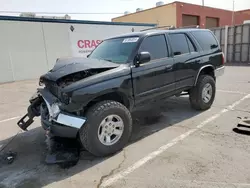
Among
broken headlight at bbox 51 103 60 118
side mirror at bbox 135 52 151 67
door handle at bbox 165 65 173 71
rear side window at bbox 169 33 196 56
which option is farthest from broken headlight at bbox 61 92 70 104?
rear side window at bbox 169 33 196 56

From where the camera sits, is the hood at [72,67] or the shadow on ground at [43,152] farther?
Result: the hood at [72,67]

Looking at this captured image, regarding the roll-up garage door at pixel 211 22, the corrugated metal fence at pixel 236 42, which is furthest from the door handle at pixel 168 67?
the roll-up garage door at pixel 211 22

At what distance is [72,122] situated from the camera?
10.5 feet

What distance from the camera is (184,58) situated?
16.0 feet

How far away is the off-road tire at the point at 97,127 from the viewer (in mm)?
3312

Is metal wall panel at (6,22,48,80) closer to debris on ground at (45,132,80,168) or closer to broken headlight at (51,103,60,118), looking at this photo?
debris on ground at (45,132,80,168)

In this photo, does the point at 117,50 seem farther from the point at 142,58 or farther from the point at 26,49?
the point at 26,49

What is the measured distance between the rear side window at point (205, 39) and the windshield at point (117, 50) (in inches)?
Answer: 77.6

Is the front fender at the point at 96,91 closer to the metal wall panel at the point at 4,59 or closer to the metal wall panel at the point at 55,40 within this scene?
the metal wall panel at the point at 4,59

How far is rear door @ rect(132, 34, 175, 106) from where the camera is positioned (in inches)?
157

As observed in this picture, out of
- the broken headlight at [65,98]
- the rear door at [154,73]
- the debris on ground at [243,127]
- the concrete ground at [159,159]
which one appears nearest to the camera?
the concrete ground at [159,159]

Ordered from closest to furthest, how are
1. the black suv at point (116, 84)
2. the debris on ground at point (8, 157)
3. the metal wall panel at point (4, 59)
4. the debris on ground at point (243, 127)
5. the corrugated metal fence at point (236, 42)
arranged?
1. the black suv at point (116, 84)
2. the debris on ground at point (8, 157)
3. the debris on ground at point (243, 127)
4. the metal wall panel at point (4, 59)
5. the corrugated metal fence at point (236, 42)

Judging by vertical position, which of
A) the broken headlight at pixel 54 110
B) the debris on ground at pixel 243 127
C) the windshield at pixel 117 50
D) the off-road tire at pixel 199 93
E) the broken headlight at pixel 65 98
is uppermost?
the windshield at pixel 117 50

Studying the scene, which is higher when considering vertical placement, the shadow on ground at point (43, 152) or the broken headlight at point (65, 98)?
the broken headlight at point (65, 98)
